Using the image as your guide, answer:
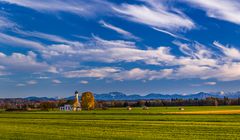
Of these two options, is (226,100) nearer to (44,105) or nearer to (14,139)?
(44,105)

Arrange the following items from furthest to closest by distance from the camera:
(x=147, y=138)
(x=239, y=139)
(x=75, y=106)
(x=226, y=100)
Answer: (x=226, y=100)
(x=75, y=106)
(x=147, y=138)
(x=239, y=139)

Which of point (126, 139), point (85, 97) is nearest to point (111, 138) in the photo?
point (126, 139)

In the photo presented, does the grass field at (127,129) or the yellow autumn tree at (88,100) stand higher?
the yellow autumn tree at (88,100)

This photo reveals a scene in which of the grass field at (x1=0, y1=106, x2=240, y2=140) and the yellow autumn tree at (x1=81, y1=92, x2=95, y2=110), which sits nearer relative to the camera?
the grass field at (x1=0, y1=106, x2=240, y2=140)

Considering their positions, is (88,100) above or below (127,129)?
above

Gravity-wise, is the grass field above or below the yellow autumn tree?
below

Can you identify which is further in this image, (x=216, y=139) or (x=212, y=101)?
(x=212, y=101)

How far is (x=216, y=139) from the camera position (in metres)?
28.3

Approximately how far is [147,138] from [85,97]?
5019 inches

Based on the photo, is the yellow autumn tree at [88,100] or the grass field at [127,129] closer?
the grass field at [127,129]

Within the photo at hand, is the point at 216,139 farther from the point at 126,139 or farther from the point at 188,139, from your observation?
the point at 126,139

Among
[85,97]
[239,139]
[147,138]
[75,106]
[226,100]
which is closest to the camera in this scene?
[239,139]

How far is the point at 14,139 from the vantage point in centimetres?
2969

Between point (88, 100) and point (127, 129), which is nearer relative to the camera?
point (127, 129)
